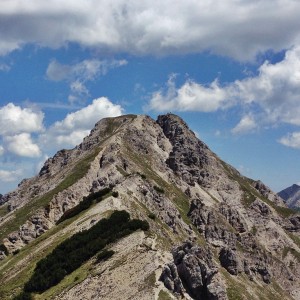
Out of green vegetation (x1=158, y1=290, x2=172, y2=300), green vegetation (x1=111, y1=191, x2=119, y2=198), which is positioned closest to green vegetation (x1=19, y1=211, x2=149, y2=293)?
green vegetation (x1=111, y1=191, x2=119, y2=198)

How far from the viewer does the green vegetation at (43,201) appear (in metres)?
154

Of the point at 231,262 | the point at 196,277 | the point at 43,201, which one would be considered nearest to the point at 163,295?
the point at 196,277

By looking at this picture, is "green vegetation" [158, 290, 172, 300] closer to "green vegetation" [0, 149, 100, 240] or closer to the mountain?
the mountain

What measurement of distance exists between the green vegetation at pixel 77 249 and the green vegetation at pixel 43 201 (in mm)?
59999

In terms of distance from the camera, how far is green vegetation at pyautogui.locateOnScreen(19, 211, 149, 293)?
85.0 meters

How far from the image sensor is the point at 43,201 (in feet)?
538

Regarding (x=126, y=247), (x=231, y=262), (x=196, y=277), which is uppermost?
(x=126, y=247)

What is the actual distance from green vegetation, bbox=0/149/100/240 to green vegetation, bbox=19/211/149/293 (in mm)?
59999

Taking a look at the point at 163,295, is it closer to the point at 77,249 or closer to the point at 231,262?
the point at 77,249

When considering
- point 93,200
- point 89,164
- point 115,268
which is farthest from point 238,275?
point 115,268

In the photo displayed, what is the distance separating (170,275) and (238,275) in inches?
3589

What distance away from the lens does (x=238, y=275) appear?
15362cm

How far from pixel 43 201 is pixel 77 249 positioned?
7571 cm

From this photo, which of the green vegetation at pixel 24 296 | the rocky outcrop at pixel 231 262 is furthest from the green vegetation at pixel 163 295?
the rocky outcrop at pixel 231 262
